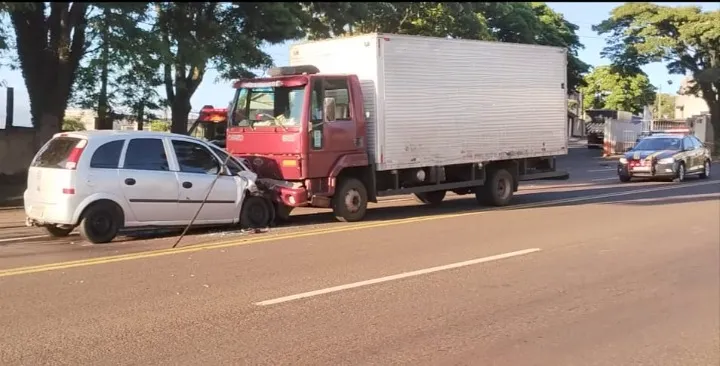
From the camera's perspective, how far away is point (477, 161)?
15281 mm

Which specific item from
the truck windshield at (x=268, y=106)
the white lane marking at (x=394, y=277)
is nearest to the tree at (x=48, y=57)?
the truck windshield at (x=268, y=106)

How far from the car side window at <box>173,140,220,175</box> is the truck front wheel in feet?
7.37

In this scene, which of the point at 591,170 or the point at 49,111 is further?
the point at 591,170

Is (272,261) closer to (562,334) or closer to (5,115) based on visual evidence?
(562,334)

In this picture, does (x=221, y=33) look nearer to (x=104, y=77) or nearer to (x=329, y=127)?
(x=104, y=77)

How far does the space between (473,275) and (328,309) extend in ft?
7.41

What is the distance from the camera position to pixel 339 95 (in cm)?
1292

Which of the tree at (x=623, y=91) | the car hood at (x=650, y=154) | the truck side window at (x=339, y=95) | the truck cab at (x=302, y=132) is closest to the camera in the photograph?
the truck cab at (x=302, y=132)

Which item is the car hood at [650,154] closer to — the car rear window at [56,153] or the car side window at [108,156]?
the car side window at [108,156]

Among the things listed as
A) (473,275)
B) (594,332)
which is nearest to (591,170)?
(473,275)

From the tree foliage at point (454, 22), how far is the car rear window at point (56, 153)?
1000 cm

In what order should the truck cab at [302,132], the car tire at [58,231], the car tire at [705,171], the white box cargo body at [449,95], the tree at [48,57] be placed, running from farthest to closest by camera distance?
1. the car tire at [705,171]
2. the tree at [48,57]
3. the white box cargo body at [449,95]
4. the truck cab at [302,132]
5. the car tire at [58,231]

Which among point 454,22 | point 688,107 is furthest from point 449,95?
point 688,107

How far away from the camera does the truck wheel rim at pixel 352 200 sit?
517 inches
